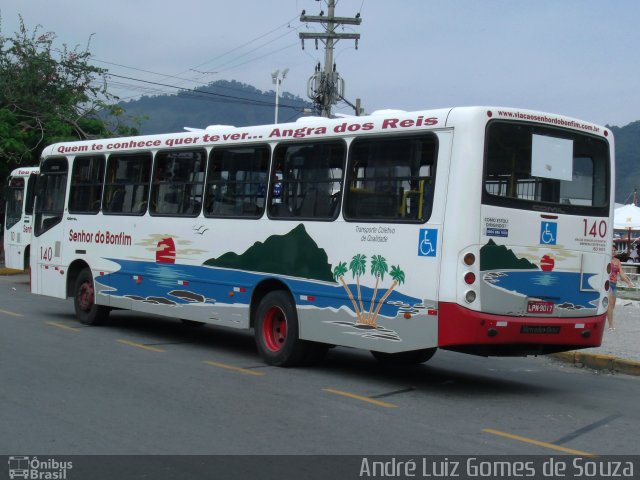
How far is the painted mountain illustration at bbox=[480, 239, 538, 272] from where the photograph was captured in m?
8.74

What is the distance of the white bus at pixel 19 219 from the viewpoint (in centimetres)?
2120

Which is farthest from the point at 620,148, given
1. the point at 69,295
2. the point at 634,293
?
the point at 69,295

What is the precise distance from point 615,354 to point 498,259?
461 cm

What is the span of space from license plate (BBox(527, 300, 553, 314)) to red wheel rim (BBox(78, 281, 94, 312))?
787cm

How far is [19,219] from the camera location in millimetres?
21656

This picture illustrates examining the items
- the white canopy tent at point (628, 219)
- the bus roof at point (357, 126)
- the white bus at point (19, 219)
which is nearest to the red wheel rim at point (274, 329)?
the bus roof at point (357, 126)

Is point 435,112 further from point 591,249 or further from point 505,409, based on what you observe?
point 505,409

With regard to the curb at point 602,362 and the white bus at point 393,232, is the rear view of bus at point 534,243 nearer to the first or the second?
the white bus at point 393,232

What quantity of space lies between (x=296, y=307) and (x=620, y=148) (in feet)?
418

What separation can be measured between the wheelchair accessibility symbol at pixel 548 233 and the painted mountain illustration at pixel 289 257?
2.45 m

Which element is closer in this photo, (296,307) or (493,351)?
(493,351)

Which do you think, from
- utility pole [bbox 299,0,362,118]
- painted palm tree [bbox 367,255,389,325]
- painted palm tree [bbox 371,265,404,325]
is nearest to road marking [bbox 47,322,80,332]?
painted palm tree [bbox 367,255,389,325]
